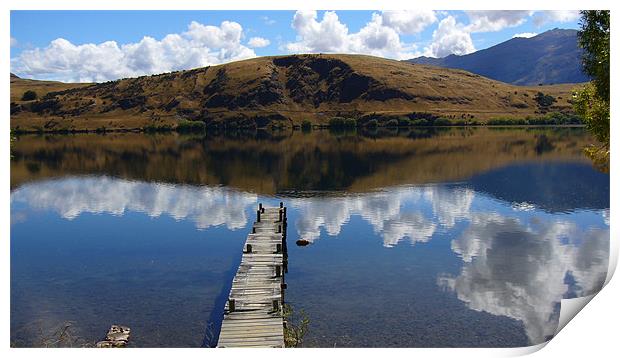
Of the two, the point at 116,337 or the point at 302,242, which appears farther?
the point at 302,242

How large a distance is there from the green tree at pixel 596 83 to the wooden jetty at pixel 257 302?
19357mm

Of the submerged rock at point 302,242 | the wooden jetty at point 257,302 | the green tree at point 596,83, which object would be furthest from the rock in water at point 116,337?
the green tree at point 596,83

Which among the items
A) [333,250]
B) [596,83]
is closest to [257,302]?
[333,250]

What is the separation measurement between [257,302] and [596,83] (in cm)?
2338

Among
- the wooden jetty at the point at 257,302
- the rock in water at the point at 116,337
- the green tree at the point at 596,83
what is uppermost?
the green tree at the point at 596,83

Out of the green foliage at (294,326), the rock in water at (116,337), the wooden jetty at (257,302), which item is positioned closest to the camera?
the wooden jetty at (257,302)

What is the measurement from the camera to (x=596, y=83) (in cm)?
3112

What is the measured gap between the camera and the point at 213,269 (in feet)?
136

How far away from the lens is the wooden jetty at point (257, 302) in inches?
985

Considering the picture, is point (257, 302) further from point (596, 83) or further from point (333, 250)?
point (596, 83)

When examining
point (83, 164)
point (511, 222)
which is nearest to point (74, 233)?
point (511, 222)

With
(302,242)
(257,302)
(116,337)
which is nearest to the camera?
(116,337)

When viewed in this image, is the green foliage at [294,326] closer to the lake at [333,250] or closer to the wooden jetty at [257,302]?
the lake at [333,250]

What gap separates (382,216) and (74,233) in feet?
108
